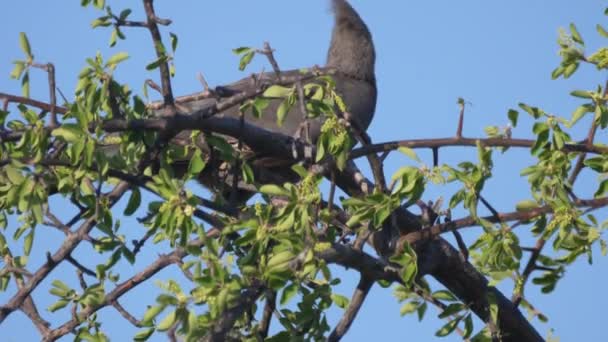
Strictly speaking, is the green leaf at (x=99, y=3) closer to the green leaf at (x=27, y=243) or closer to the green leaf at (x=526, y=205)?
the green leaf at (x=27, y=243)

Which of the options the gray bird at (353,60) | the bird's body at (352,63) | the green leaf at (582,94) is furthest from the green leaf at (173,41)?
the gray bird at (353,60)

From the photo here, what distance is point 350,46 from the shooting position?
828 centimetres

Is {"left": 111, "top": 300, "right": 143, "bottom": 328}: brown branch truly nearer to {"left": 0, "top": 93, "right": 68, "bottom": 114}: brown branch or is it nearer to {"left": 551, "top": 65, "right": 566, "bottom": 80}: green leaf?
{"left": 0, "top": 93, "right": 68, "bottom": 114}: brown branch

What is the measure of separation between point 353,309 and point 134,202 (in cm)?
113

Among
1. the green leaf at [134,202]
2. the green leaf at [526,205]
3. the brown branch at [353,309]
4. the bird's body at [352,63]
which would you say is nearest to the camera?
the green leaf at [134,202]

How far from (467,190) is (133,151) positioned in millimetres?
1110

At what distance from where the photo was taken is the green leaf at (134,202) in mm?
3387

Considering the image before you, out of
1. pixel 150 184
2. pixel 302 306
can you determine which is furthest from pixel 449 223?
pixel 150 184

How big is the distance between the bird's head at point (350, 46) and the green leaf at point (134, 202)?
190 inches

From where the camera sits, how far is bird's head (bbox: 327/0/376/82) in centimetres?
817

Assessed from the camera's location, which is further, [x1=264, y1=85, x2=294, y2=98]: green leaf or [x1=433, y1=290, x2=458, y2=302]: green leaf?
[x1=433, y1=290, x2=458, y2=302]: green leaf

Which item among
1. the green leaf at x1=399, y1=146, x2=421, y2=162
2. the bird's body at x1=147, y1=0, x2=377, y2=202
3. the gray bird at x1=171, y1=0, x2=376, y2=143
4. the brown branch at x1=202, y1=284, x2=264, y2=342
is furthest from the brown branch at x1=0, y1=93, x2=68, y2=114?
the gray bird at x1=171, y1=0, x2=376, y2=143

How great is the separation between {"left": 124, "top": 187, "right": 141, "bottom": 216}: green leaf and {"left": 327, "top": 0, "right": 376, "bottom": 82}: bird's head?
15.8 feet

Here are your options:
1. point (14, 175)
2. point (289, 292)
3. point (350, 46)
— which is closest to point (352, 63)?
point (350, 46)
